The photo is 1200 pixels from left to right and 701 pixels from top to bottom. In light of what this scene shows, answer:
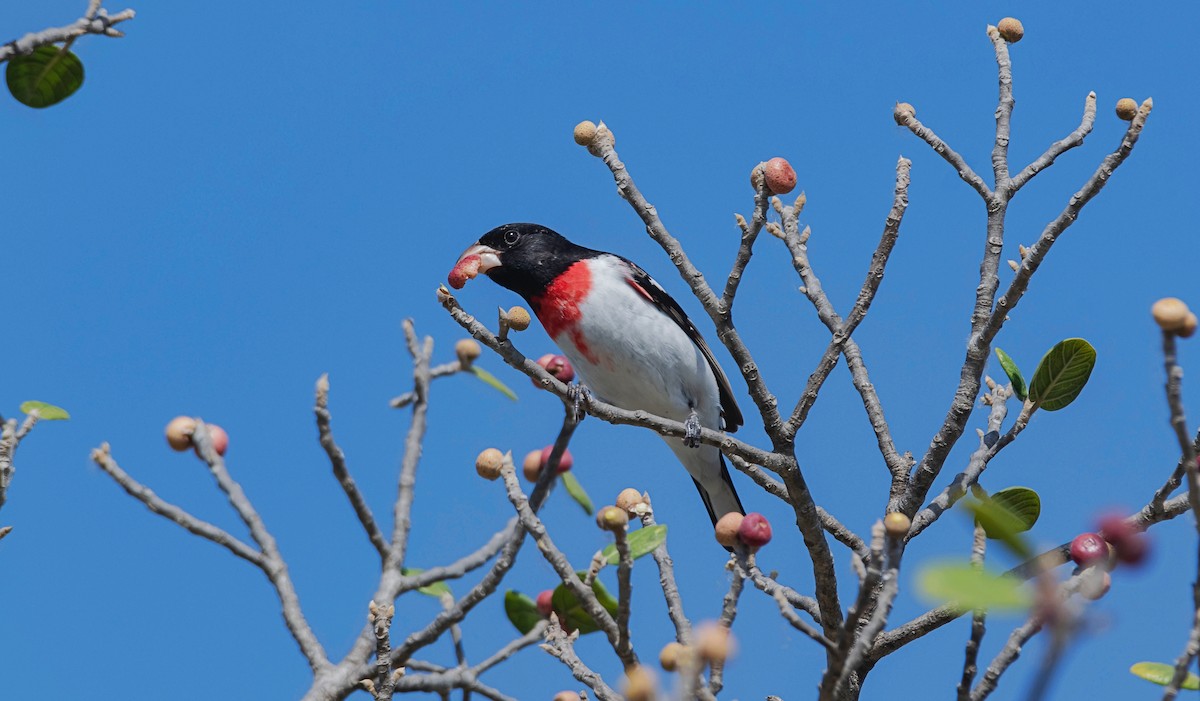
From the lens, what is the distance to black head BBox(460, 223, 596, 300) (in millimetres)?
6430

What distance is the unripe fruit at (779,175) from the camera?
421cm

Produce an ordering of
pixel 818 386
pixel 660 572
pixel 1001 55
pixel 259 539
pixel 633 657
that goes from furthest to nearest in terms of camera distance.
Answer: pixel 1001 55, pixel 818 386, pixel 660 572, pixel 259 539, pixel 633 657

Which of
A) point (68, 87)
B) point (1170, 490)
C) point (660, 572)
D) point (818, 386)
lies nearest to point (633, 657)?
point (660, 572)

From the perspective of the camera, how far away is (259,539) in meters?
3.46

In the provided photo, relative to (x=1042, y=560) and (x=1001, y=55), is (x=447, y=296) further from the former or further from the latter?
(x=1001, y=55)

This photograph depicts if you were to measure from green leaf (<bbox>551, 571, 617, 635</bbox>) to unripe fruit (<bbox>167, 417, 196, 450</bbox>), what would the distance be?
121 cm

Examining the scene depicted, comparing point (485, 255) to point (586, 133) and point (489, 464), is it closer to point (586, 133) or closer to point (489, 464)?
point (586, 133)

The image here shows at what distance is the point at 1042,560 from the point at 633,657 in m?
1.67

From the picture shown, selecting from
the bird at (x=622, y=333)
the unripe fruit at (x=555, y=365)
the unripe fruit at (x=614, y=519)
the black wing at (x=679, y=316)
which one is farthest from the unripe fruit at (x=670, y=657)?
the black wing at (x=679, y=316)

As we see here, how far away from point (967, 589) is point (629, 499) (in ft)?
8.96

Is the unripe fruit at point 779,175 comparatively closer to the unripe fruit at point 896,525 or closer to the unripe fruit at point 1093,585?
the unripe fruit at point 1093,585

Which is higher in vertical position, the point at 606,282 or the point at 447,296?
the point at 606,282

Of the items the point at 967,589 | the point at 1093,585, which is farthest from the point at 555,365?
the point at 967,589

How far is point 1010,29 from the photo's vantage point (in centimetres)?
497
